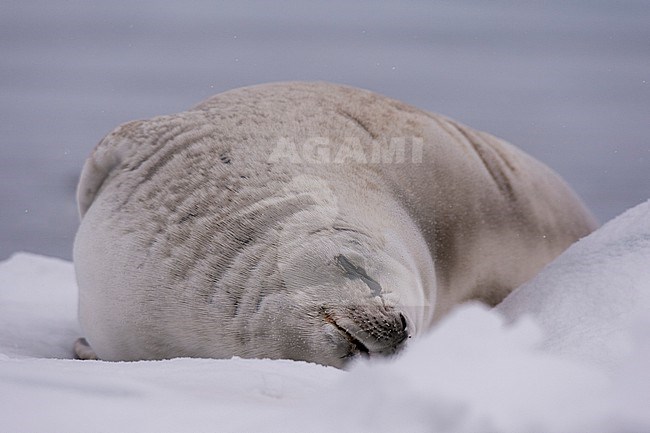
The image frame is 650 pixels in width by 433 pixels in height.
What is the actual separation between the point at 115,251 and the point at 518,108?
250cm

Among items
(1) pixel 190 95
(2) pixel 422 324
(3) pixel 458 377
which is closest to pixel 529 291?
(2) pixel 422 324

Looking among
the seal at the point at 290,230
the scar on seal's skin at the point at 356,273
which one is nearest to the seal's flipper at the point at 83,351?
the seal at the point at 290,230

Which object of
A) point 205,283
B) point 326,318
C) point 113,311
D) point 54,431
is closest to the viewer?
point 54,431

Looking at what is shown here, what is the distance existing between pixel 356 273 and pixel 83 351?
77 cm

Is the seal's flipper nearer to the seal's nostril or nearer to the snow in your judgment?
the snow

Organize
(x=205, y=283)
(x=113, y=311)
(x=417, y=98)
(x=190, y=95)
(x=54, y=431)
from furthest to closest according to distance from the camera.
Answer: (x=417, y=98) < (x=190, y=95) < (x=113, y=311) < (x=205, y=283) < (x=54, y=431)

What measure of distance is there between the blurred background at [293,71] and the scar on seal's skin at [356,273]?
5.81 ft

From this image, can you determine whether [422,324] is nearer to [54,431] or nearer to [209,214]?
[209,214]

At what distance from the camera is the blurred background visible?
11.1 ft

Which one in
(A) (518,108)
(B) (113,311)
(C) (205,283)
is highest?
(C) (205,283)

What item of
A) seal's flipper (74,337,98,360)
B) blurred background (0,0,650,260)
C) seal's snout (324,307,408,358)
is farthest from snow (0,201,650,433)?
blurred background (0,0,650,260)

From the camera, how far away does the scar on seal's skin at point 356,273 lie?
138cm

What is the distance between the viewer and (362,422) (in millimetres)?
952

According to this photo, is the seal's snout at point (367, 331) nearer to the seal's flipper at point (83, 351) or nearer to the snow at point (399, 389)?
the snow at point (399, 389)
